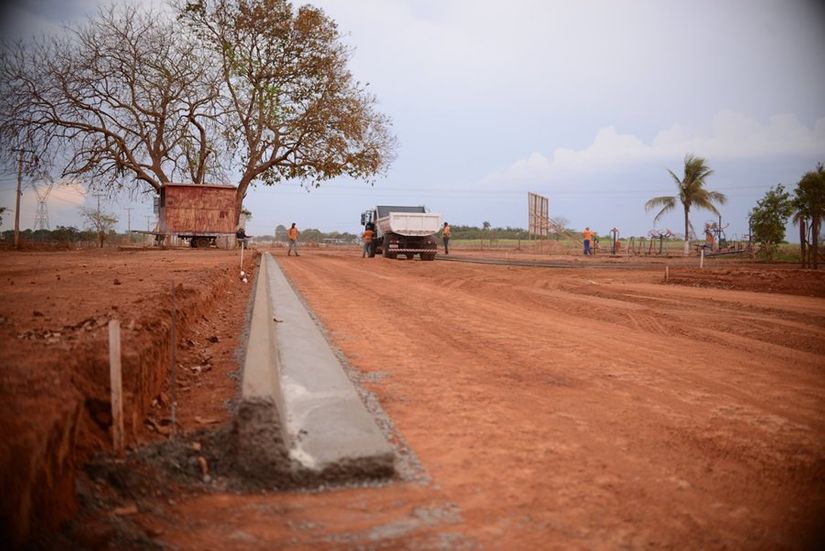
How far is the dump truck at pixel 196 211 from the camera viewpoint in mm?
26594

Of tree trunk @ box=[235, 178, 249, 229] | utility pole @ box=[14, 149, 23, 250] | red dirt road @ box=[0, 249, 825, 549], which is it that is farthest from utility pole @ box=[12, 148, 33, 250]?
red dirt road @ box=[0, 249, 825, 549]

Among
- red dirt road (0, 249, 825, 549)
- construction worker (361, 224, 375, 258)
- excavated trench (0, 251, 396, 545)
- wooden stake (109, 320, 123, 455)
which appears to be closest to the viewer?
excavated trench (0, 251, 396, 545)

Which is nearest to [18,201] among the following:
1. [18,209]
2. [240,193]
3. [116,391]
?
[18,209]

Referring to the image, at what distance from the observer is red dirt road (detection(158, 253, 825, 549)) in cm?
225

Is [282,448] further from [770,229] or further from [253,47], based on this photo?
[253,47]

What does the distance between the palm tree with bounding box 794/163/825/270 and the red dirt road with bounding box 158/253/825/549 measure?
43.8 ft

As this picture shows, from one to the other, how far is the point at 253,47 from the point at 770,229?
2717 cm

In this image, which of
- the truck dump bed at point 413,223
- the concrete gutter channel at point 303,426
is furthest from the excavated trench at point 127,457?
the truck dump bed at point 413,223

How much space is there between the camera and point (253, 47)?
28.5 meters

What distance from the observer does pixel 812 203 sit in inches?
703

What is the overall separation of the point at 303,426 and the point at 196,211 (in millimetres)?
26415

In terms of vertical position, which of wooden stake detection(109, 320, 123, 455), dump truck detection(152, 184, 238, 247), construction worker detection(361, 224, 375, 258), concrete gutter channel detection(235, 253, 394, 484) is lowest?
concrete gutter channel detection(235, 253, 394, 484)

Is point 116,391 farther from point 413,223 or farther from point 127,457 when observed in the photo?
point 413,223

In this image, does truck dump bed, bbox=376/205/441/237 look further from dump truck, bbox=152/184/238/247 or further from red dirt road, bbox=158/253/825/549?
red dirt road, bbox=158/253/825/549
